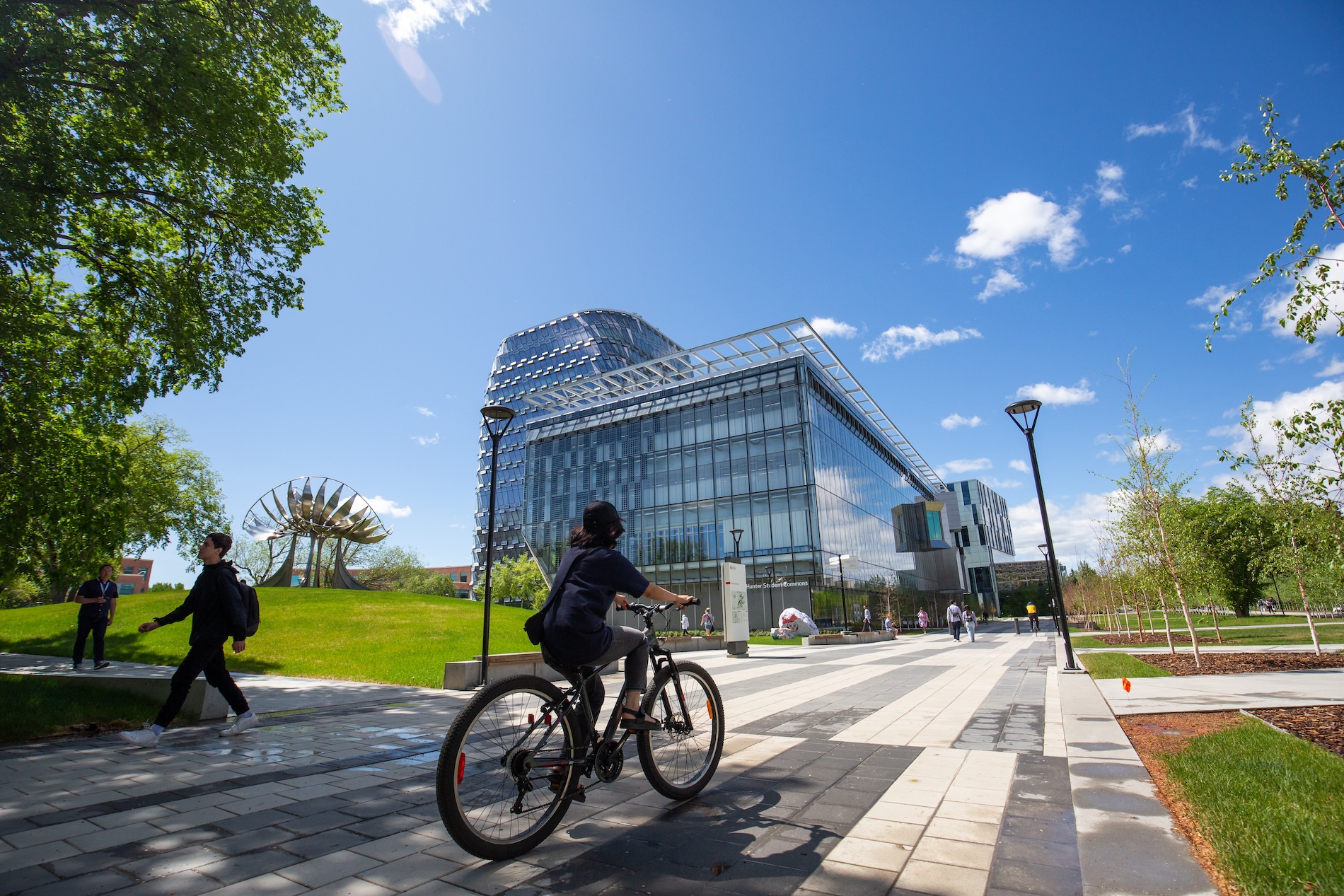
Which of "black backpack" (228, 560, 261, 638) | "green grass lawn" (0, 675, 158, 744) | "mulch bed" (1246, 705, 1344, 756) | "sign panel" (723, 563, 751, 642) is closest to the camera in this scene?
"mulch bed" (1246, 705, 1344, 756)

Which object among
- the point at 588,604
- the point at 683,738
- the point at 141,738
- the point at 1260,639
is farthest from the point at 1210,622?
the point at 141,738

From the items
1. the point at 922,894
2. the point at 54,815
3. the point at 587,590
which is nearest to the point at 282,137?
the point at 54,815

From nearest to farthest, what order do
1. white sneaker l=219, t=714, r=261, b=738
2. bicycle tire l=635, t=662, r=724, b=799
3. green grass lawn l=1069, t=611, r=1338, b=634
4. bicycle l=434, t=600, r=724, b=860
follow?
bicycle l=434, t=600, r=724, b=860, bicycle tire l=635, t=662, r=724, b=799, white sneaker l=219, t=714, r=261, b=738, green grass lawn l=1069, t=611, r=1338, b=634

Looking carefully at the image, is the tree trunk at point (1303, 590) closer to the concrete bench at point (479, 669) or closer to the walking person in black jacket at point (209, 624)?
the concrete bench at point (479, 669)

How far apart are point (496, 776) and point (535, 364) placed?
98.5m

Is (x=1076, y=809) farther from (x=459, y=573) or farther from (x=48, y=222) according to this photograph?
(x=459, y=573)

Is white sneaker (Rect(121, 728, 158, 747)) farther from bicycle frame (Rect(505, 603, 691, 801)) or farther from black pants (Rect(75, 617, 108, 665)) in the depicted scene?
black pants (Rect(75, 617, 108, 665))

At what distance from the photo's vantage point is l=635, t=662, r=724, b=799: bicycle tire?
3.66 metres

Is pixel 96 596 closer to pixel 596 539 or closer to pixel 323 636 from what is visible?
pixel 323 636

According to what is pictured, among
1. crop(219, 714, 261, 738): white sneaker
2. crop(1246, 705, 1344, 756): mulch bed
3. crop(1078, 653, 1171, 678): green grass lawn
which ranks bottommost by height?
crop(1078, 653, 1171, 678): green grass lawn

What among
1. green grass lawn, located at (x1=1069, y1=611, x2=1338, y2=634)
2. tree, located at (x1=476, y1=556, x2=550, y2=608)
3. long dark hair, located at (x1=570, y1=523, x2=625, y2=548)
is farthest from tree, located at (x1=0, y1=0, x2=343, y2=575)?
tree, located at (x1=476, y1=556, x2=550, y2=608)

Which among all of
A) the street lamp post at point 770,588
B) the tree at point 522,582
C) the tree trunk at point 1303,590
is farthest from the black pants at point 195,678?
the tree at point 522,582

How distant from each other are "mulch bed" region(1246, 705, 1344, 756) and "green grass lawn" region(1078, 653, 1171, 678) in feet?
9.81

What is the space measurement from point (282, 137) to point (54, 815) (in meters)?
11.7
